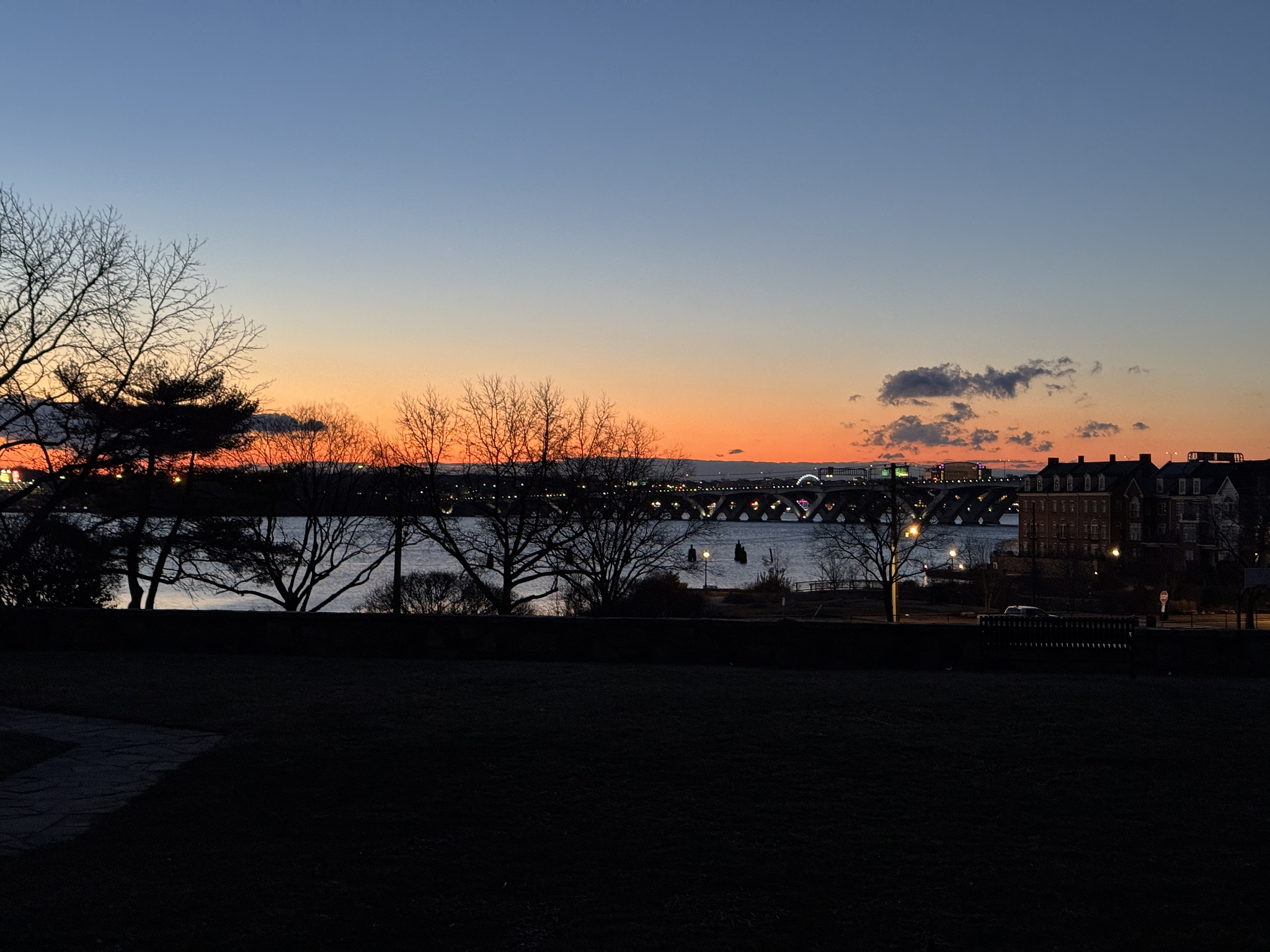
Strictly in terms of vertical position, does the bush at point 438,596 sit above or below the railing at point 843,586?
above

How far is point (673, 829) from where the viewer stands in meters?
5.75

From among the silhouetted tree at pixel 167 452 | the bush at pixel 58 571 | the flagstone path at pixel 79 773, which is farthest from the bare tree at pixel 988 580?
the flagstone path at pixel 79 773

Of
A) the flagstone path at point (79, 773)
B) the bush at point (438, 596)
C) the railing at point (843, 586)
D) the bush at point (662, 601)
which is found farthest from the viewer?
the railing at point (843, 586)

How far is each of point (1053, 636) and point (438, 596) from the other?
29307mm

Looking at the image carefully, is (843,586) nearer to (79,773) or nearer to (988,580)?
(988,580)

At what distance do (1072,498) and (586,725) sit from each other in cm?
8518

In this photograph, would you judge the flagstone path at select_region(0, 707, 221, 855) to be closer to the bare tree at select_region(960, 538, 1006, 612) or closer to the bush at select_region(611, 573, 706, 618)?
the bush at select_region(611, 573, 706, 618)

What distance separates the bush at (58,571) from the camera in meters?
23.5

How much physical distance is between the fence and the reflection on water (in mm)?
13625

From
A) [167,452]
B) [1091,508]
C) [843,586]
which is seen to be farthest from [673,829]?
[1091,508]

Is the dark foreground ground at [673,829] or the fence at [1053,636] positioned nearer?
the dark foreground ground at [673,829]

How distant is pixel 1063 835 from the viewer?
5656 millimetres

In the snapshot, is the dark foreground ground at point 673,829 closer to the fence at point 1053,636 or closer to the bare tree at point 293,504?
the fence at point 1053,636

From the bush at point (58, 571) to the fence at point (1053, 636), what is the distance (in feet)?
63.4
